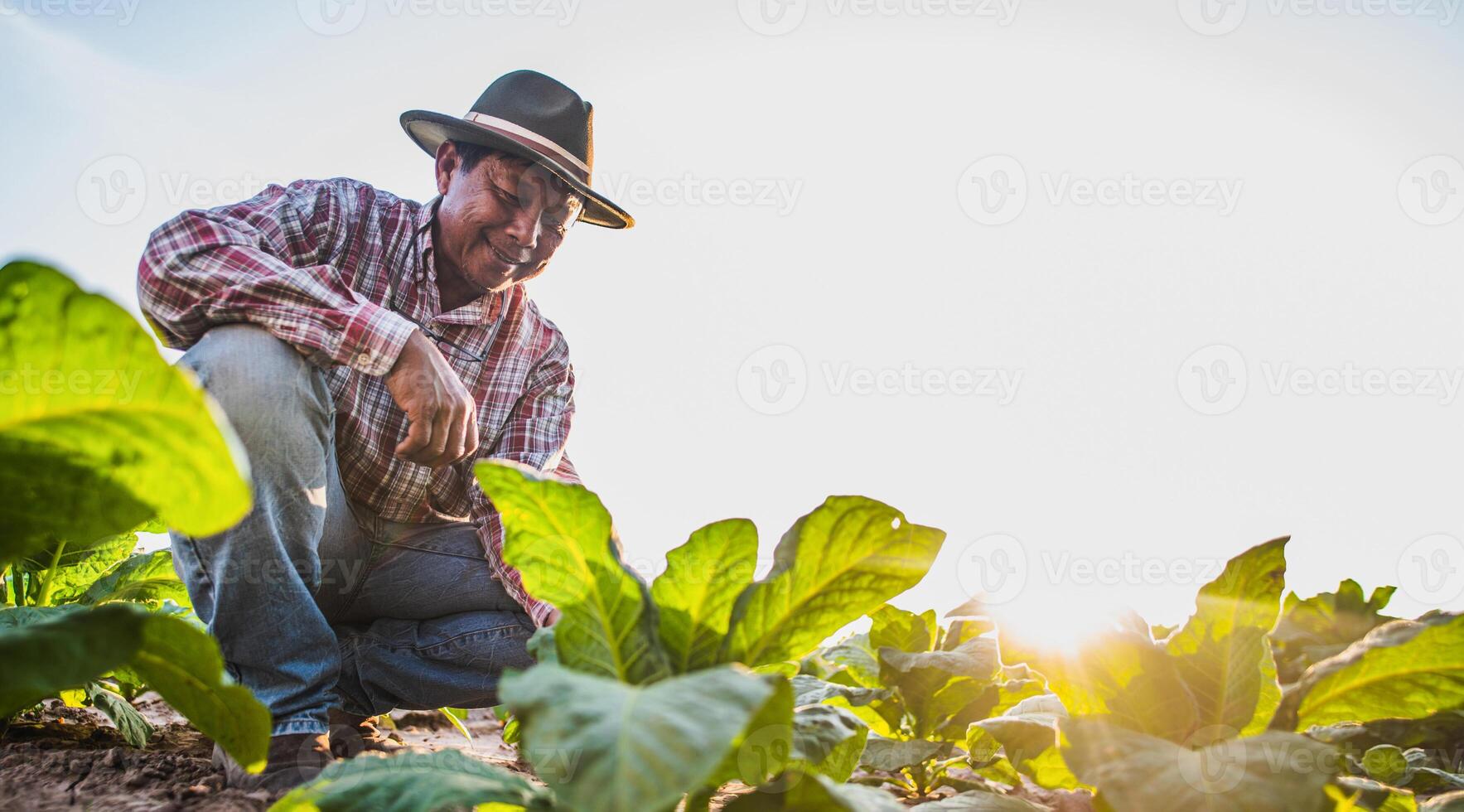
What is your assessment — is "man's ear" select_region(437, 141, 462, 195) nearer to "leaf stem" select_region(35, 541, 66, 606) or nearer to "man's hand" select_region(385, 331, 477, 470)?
"man's hand" select_region(385, 331, 477, 470)

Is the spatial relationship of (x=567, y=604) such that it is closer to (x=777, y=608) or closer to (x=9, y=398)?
(x=777, y=608)

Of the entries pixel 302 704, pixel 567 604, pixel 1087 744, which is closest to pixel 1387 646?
pixel 1087 744

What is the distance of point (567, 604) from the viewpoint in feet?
3.44

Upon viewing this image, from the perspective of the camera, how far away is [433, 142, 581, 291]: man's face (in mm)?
2750

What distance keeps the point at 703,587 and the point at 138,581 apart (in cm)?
210

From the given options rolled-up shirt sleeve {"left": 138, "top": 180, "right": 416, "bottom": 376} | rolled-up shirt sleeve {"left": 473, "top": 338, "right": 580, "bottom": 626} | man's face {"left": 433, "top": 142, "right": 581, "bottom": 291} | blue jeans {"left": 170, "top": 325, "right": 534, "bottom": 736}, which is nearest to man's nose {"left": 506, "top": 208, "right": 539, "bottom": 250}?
man's face {"left": 433, "top": 142, "right": 581, "bottom": 291}

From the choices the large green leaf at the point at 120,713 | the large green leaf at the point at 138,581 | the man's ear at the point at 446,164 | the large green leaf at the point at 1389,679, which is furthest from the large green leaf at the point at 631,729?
the man's ear at the point at 446,164

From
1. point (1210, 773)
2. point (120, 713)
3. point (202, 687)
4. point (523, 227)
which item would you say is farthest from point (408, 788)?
point (523, 227)

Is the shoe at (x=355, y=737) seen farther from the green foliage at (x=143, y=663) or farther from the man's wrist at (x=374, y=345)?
the green foliage at (x=143, y=663)

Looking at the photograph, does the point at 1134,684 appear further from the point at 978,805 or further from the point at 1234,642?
the point at 978,805

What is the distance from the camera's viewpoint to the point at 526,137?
288 cm

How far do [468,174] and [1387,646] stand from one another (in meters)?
2.75

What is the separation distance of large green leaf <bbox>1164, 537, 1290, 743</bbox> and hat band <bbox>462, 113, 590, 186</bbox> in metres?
2.42

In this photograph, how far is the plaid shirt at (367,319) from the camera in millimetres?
1837
